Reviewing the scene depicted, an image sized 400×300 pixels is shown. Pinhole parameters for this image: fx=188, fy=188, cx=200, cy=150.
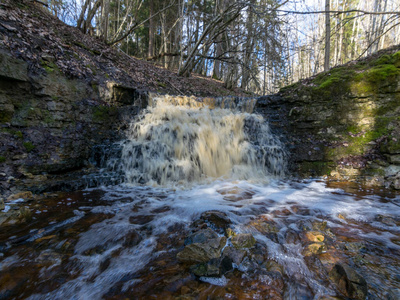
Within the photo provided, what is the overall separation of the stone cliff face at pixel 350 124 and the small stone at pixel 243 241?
416 centimetres

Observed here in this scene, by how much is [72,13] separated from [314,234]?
1673cm

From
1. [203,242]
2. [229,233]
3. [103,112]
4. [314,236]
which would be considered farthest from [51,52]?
[314,236]

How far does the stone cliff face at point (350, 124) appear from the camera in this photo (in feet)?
15.6

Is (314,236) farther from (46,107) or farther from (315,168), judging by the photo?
(46,107)

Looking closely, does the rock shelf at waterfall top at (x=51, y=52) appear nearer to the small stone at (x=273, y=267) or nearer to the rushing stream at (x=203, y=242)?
the rushing stream at (x=203, y=242)

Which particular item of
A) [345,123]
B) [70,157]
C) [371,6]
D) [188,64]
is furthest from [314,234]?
[371,6]

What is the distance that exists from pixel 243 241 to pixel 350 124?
5335mm

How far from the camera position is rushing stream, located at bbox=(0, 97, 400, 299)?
1554mm

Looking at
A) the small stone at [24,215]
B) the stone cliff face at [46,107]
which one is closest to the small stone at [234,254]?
the small stone at [24,215]

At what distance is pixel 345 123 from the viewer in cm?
544

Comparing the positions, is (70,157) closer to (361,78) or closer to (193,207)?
(193,207)

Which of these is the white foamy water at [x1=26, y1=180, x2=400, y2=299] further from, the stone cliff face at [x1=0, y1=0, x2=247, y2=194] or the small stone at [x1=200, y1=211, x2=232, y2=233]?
the stone cliff face at [x1=0, y1=0, x2=247, y2=194]

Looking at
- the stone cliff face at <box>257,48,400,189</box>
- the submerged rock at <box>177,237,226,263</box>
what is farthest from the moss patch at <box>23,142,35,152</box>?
the stone cliff face at <box>257,48,400,189</box>

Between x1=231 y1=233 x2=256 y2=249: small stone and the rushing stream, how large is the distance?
0.04 ft
